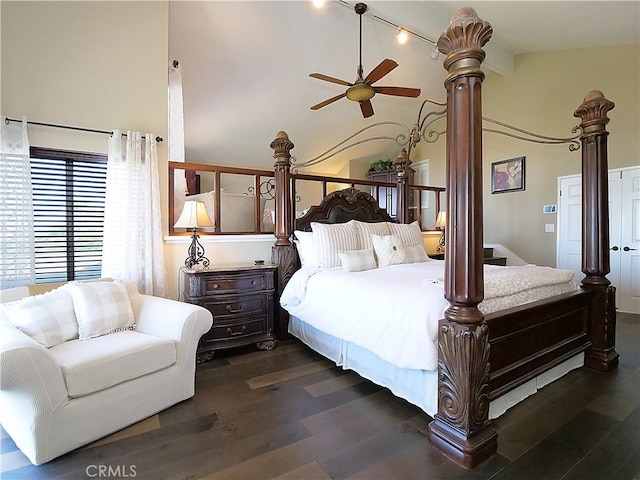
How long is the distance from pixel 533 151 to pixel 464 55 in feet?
16.5

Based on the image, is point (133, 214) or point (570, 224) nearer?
point (133, 214)

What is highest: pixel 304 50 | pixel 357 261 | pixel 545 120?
pixel 304 50

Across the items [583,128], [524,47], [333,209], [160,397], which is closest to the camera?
[160,397]

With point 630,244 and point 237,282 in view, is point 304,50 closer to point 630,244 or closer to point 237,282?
point 237,282

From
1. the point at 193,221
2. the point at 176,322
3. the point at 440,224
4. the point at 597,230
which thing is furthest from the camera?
the point at 440,224

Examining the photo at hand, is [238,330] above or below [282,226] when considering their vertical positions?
below

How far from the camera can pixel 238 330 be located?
10.4 feet

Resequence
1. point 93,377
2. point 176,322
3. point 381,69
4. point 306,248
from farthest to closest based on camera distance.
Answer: point 306,248 → point 381,69 → point 176,322 → point 93,377

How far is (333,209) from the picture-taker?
13.3 feet

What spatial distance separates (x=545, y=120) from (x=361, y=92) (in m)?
3.98

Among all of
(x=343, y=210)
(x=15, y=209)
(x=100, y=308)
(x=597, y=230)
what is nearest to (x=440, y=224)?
(x=343, y=210)

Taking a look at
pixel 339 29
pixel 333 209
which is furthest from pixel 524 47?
pixel 333 209

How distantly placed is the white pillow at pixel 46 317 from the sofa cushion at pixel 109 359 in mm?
74

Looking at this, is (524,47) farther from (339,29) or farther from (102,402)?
(102,402)
